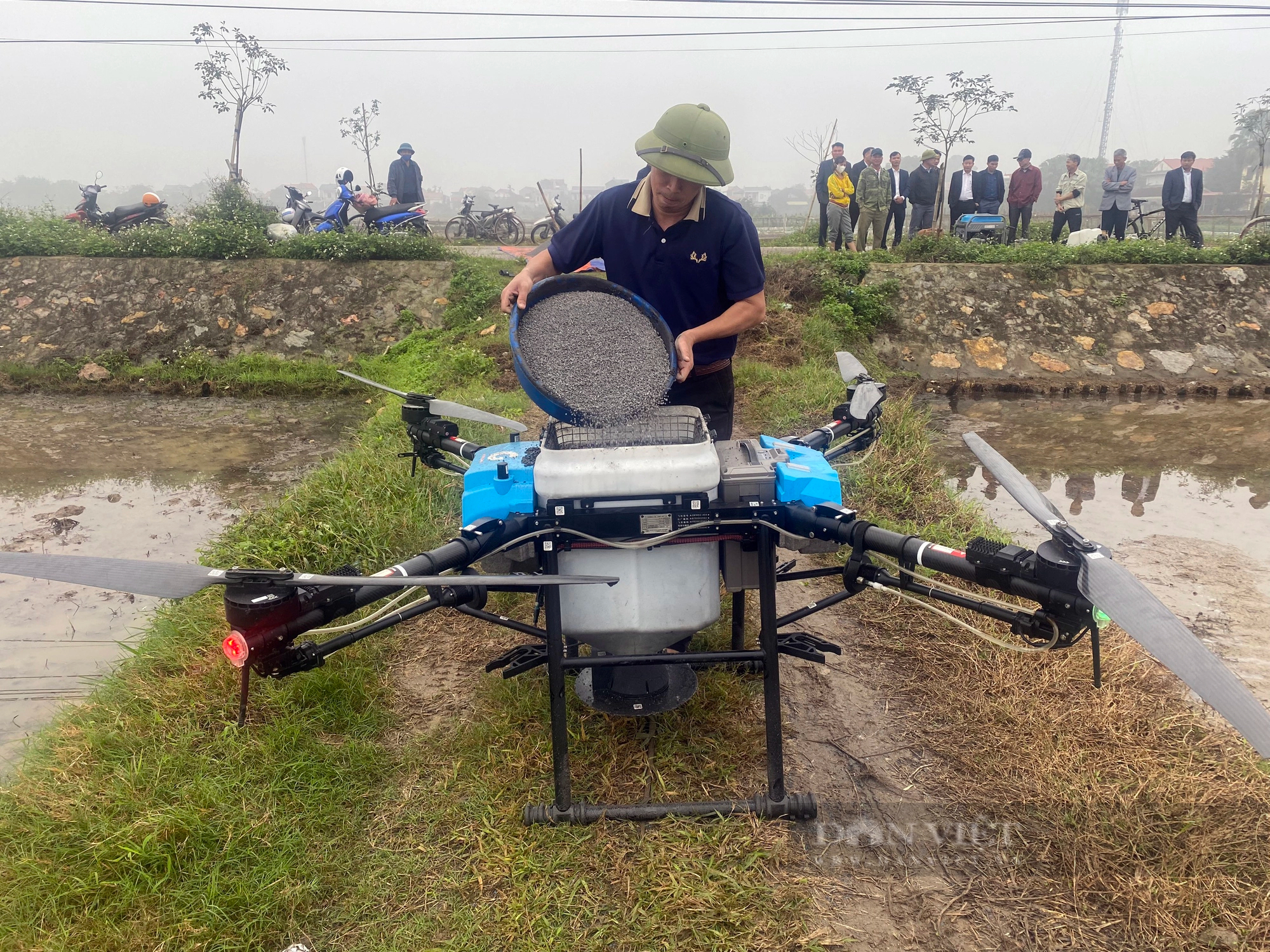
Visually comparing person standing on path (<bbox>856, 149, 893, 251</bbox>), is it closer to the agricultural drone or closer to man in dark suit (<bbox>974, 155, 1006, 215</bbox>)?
man in dark suit (<bbox>974, 155, 1006, 215</bbox>)

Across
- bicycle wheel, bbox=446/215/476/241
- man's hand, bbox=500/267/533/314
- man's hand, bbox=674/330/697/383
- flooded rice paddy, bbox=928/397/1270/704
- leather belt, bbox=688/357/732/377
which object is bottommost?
flooded rice paddy, bbox=928/397/1270/704

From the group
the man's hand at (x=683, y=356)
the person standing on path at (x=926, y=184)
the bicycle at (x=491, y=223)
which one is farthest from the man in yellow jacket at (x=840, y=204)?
the man's hand at (x=683, y=356)

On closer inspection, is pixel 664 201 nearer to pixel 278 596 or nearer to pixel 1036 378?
pixel 278 596

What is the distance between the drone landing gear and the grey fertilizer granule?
1.62 feet

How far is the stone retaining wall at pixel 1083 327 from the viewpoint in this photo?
9.16m

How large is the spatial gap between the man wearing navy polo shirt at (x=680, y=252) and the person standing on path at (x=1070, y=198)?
1094cm

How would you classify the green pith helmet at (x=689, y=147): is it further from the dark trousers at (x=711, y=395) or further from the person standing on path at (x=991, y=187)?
the person standing on path at (x=991, y=187)

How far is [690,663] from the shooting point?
236 centimetres

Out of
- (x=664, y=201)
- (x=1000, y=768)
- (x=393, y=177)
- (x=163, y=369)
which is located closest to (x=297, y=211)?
(x=393, y=177)

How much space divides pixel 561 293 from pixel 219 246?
10.6 metres

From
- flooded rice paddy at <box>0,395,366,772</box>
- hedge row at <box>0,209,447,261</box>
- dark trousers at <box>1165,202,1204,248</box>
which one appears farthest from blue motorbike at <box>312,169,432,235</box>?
dark trousers at <box>1165,202,1204,248</box>

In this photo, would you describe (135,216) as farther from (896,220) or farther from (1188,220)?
(1188,220)

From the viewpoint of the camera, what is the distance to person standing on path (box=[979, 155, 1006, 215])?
11.9 meters

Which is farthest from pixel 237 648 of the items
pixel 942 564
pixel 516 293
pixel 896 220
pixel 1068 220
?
pixel 1068 220
